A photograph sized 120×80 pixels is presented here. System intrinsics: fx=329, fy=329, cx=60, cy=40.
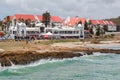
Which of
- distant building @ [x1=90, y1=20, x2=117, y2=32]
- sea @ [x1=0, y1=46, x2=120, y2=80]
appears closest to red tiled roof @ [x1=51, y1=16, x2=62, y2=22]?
distant building @ [x1=90, y1=20, x2=117, y2=32]

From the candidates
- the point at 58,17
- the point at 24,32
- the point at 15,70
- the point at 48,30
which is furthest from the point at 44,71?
the point at 58,17

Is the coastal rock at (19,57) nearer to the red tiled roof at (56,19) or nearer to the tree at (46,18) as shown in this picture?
the tree at (46,18)

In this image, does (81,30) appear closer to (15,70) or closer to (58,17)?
(58,17)

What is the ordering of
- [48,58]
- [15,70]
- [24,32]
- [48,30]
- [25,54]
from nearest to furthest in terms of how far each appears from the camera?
[15,70], [25,54], [48,58], [24,32], [48,30]

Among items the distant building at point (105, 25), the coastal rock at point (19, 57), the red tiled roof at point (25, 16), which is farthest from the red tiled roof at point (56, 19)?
the coastal rock at point (19, 57)

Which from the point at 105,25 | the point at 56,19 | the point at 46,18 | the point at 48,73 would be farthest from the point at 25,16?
the point at 48,73

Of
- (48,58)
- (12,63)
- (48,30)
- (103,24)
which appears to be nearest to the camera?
(12,63)

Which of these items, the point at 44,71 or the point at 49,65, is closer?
the point at 44,71

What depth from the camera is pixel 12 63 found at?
143 ft

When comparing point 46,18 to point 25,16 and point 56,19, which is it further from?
point 56,19

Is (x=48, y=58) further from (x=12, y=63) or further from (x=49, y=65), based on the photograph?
(x=12, y=63)

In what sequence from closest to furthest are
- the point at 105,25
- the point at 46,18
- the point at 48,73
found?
the point at 48,73 < the point at 46,18 < the point at 105,25

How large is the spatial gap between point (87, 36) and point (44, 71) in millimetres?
87626

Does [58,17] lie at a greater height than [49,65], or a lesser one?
greater
